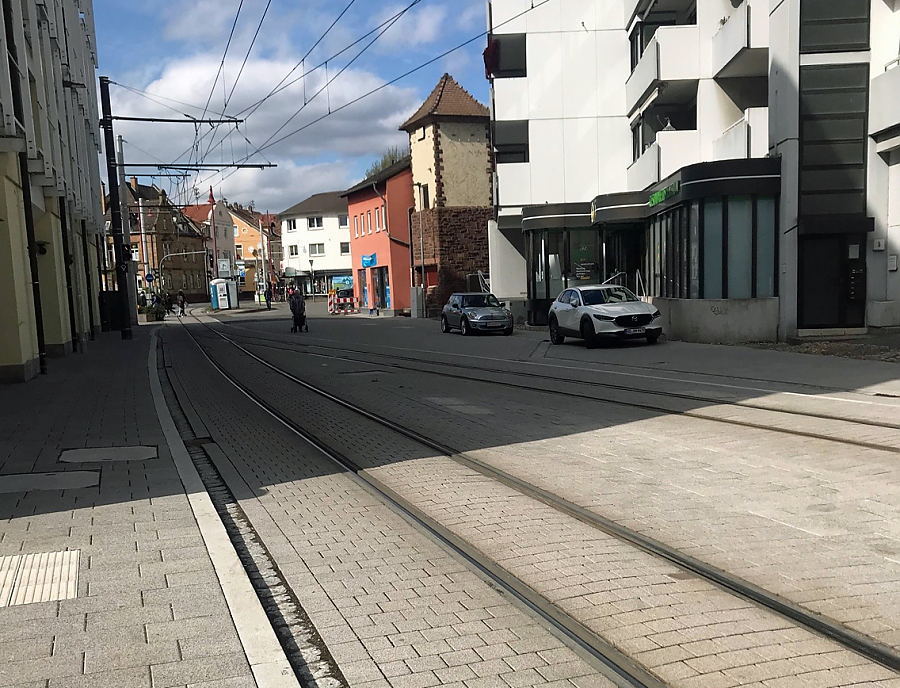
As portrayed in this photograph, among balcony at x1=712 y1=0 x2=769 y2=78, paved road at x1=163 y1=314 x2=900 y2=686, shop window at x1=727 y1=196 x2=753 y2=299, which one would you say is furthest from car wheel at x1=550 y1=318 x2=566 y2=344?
paved road at x1=163 y1=314 x2=900 y2=686

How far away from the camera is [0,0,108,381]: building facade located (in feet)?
51.8

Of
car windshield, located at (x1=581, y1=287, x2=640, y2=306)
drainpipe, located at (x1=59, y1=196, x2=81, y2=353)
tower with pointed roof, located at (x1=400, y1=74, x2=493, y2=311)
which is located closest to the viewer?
car windshield, located at (x1=581, y1=287, x2=640, y2=306)

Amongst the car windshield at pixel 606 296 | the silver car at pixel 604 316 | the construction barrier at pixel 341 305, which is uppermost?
the car windshield at pixel 606 296

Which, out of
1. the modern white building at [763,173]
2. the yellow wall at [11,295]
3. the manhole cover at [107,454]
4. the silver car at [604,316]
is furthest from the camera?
the silver car at [604,316]

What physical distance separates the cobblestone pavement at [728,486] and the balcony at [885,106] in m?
11.6

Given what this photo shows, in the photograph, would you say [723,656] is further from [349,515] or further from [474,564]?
[349,515]

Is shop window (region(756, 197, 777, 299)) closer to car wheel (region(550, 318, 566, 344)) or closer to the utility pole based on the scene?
car wheel (region(550, 318, 566, 344))

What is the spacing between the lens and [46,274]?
71.9 feet

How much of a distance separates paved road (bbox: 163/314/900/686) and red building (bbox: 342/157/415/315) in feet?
113

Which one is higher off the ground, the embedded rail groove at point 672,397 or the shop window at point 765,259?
the shop window at point 765,259

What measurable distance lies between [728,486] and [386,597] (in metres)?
3.36

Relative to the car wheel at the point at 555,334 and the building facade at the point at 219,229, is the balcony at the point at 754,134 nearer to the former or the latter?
the car wheel at the point at 555,334

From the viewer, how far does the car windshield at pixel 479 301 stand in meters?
30.0

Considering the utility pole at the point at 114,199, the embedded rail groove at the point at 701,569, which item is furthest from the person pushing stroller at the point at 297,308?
the embedded rail groove at the point at 701,569
